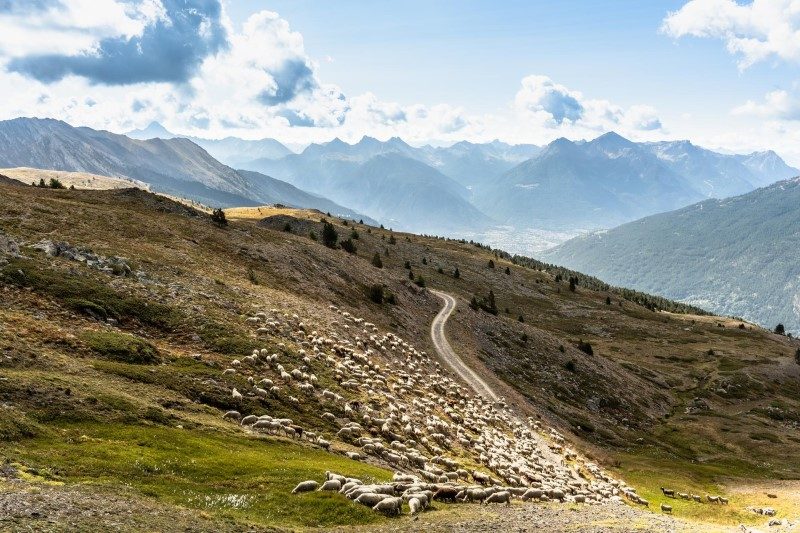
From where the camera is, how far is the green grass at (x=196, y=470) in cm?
2166

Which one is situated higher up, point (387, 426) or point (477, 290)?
point (477, 290)

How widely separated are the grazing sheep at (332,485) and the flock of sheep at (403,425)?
55 millimetres

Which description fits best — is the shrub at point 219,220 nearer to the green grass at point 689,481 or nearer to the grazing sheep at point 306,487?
the grazing sheep at point 306,487

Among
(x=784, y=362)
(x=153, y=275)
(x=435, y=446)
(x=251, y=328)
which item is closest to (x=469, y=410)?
(x=435, y=446)

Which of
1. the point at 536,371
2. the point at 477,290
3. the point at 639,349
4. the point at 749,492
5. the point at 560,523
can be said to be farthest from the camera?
the point at 477,290

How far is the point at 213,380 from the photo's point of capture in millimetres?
34812

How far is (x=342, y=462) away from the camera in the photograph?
98.8 feet

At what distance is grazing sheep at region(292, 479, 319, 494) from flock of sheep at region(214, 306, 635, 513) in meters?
0.06

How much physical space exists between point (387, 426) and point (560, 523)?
551 inches

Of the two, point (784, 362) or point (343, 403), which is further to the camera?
point (784, 362)

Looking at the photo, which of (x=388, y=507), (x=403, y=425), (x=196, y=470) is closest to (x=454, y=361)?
(x=403, y=425)

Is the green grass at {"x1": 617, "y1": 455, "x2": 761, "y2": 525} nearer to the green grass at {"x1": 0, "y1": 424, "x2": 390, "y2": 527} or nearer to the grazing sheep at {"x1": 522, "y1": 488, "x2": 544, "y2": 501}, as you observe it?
the grazing sheep at {"x1": 522, "y1": 488, "x2": 544, "y2": 501}

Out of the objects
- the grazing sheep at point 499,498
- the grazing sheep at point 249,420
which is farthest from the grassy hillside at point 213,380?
the grazing sheep at point 499,498

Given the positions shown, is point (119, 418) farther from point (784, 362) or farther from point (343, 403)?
point (784, 362)
